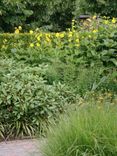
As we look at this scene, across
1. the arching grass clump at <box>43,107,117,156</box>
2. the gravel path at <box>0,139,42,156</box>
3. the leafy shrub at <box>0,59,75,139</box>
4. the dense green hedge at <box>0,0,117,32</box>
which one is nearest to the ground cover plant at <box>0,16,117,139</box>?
the leafy shrub at <box>0,59,75,139</box>

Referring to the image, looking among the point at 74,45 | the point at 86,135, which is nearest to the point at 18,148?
the point at 86,135

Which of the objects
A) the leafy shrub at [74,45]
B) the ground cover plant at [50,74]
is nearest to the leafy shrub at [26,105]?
the ground cover plant at [50,74]

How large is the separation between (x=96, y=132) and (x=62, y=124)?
0.41 m

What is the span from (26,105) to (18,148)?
31.8 inches

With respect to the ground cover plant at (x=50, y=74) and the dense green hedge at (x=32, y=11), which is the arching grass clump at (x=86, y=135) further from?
the dense green hedge at (x=32, y=11)

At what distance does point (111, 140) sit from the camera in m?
4.09

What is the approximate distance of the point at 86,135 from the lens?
162 inches

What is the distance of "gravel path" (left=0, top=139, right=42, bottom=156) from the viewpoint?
16.9ft

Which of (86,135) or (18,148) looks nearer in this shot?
(86,135)

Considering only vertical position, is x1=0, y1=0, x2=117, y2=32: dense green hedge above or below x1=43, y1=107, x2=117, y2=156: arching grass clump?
below

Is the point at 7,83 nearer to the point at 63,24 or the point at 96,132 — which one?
the point at 96,132

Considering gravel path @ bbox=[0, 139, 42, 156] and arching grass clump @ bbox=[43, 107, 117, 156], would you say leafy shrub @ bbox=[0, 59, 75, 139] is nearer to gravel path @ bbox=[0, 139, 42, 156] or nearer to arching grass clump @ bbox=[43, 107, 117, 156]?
gravel path @ bbox=[0, 139, 42, 156]

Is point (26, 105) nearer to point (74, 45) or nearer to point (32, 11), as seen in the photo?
point (74, 45)

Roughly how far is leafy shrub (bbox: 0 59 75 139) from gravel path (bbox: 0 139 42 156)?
0.26 metres
